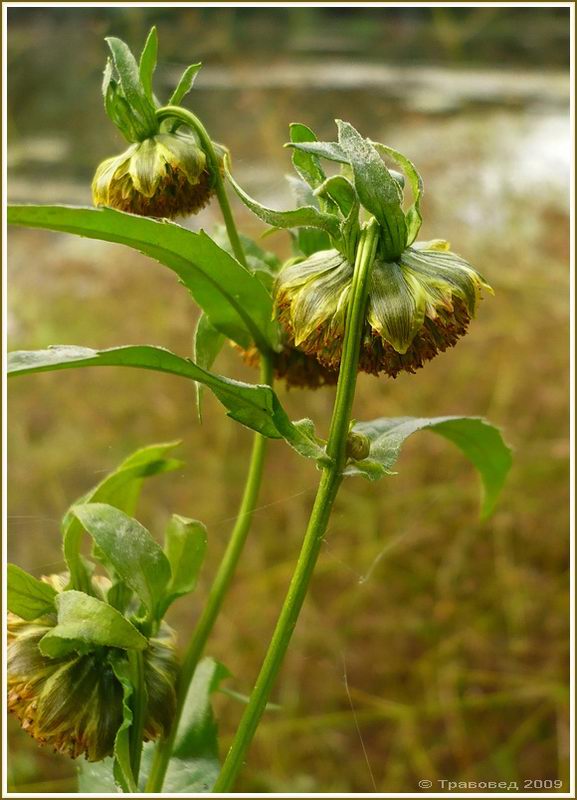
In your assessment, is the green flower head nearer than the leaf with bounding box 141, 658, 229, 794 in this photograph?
Yes

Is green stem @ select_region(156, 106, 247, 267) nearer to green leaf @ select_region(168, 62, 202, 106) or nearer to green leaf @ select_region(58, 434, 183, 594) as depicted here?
green leaf @ select_region(168, 62, 202, 106)

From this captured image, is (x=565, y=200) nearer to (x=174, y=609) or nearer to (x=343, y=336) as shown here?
(x=174, y=609)

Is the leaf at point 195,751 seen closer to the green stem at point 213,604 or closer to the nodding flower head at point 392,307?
the green stem at point 213,604

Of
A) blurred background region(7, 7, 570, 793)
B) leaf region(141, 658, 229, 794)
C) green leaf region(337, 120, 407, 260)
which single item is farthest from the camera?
blurred background region(7, 7, 570, 793)

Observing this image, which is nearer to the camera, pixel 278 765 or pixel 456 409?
pixel 278 765

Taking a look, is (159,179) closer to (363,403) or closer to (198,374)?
(198,374)

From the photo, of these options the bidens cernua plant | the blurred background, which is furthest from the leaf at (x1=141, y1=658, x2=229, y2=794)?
the blurred background

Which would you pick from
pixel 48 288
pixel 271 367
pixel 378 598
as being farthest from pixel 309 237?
pixel 48 288

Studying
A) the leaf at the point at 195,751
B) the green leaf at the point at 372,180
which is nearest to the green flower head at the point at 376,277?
the green leaf at the point at 372,180
